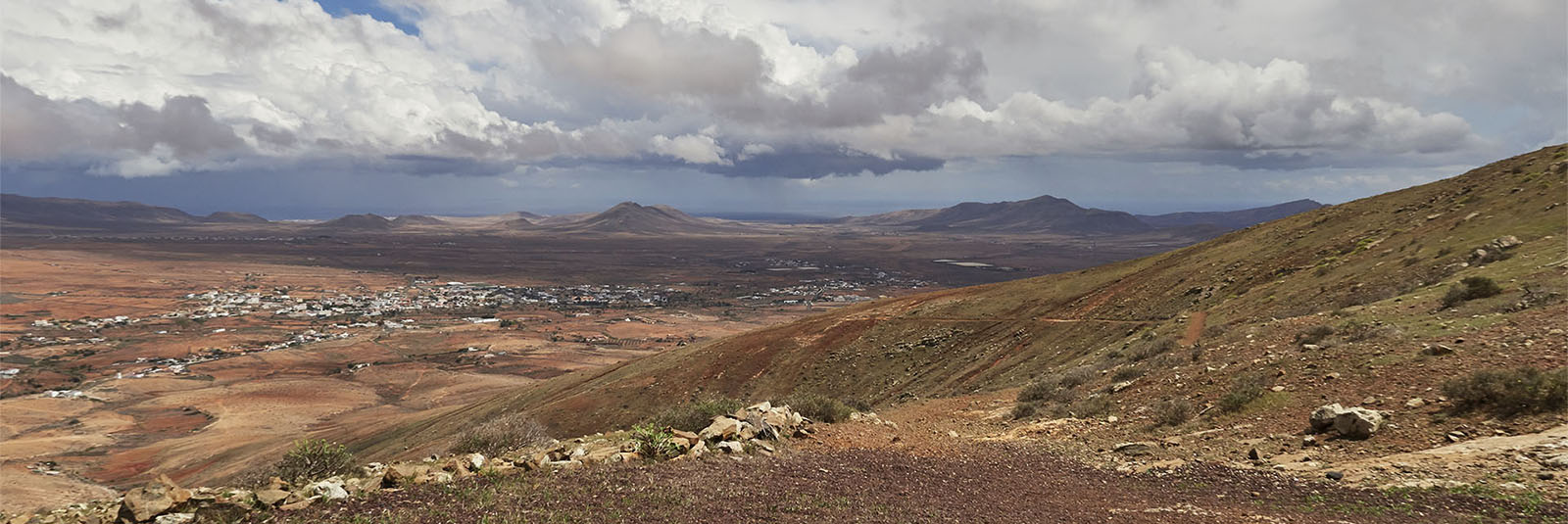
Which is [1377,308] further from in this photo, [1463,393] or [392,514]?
[392,514]

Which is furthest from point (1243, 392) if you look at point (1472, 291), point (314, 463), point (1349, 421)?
point (314, 463)

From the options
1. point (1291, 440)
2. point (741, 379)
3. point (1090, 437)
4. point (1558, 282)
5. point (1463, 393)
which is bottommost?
point (741, 379)

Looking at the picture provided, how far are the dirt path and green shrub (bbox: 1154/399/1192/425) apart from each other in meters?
7.81

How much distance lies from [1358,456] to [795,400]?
47.3 feet

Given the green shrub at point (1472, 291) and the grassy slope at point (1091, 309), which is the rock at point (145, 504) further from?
the green shrub at point (1472, 291)

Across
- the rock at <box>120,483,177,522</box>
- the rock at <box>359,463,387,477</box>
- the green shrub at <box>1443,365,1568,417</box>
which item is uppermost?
the green shrub at <box>1443,365,1568,417</box>

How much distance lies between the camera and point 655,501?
12117 mm

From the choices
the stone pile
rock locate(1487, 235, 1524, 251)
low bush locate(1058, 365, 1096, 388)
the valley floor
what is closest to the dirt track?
the valley floor

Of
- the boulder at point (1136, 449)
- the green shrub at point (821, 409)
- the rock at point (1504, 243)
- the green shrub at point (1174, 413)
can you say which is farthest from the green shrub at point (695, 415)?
the rock at point (1504, 243)

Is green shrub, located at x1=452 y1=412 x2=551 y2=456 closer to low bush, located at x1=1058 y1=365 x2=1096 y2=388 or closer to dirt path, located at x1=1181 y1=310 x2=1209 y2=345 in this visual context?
low bush, located at x1=1058 y1=365 x2=1096 y2=388

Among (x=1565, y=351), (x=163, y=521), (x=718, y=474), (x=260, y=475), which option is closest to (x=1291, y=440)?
(x=1565, y=351)

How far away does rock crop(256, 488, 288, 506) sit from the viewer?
36.6ft

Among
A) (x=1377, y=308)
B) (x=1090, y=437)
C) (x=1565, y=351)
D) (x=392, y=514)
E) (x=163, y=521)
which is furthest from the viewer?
(x=1377, y=308)

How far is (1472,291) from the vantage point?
66.2 feet
